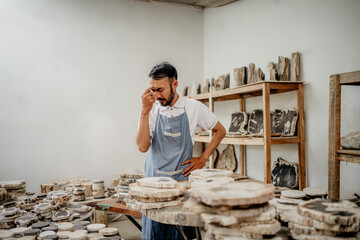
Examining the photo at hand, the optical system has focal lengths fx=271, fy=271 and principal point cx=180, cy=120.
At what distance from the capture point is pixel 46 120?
4.62 m

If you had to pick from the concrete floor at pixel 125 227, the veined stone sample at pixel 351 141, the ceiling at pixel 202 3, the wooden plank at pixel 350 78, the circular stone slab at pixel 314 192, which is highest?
the ceiling at pixel 202 3

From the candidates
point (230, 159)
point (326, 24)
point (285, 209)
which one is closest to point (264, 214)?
point (285, 209)

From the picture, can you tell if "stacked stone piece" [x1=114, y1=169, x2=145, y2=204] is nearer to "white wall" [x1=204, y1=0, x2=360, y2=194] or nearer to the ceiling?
"white wall" [x1=204, y1=0, x2=360, y2=194]

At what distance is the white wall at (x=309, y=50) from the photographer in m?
3.09

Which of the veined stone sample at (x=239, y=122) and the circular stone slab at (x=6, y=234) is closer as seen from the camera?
the circular stone slab at (x=6, y=234)

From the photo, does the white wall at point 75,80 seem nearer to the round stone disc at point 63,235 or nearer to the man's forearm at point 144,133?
the round stone disc at point 63,235

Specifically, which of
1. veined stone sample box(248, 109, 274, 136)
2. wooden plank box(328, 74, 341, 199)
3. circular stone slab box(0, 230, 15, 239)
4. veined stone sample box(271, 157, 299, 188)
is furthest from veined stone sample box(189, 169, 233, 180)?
veined stone sample box(248, 109, 274, 136)

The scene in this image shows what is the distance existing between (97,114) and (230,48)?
9.04 feet

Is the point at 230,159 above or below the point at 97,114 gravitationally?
below

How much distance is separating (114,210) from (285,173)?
235cm

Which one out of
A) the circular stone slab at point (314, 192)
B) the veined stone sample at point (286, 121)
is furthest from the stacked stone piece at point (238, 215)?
the veined stone sample at point (286, 121)

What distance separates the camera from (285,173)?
3.79 m

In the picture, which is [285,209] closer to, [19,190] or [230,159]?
[230,159]

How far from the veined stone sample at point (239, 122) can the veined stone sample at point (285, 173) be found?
2.44 feet
